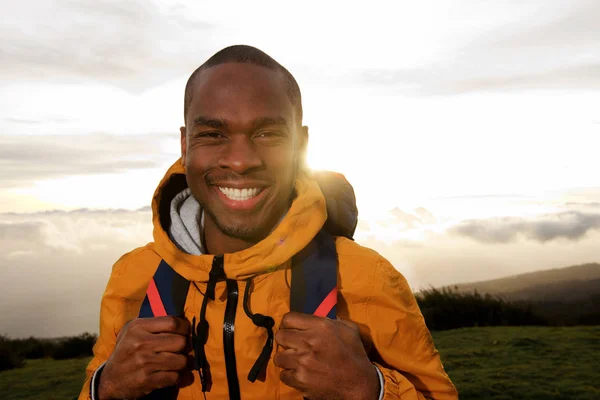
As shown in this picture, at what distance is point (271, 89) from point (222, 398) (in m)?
1.69

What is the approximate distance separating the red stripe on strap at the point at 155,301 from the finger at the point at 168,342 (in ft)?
0.87

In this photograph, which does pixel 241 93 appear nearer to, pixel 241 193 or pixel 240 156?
pixel 240 156

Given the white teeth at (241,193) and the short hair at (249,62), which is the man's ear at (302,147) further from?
the white teeth at (241,193)

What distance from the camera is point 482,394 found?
243 inches

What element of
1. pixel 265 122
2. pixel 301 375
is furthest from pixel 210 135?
pixel 301 375

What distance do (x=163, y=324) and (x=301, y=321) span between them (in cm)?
72

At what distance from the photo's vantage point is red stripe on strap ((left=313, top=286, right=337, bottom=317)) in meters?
2.72

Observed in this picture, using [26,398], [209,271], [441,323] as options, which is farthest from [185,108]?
[441,323]

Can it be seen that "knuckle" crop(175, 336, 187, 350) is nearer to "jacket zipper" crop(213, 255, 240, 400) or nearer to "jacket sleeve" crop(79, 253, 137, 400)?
"jacket zipper" crop(213, 255, 240, 400)

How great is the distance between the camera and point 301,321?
2508mm

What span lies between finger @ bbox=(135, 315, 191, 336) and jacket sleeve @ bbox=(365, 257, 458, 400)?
986mm

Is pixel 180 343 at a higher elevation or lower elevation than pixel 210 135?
lower

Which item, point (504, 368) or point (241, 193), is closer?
point (241, 193)

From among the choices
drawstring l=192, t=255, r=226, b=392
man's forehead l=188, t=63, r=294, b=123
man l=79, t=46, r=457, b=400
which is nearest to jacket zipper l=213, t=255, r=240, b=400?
man l=79, t=46, r=457, b=400
